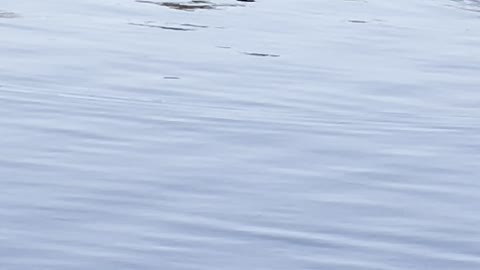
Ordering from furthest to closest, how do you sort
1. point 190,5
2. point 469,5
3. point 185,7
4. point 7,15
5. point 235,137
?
point 469,5 → point 190,5 → point 185,7 → point 7,15 → point 235,137

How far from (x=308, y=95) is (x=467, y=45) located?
8.76 ft

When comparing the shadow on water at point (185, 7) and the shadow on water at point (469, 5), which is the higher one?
the shadow on water at point (469, 5)

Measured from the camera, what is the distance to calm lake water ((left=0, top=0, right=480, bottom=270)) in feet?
25.0

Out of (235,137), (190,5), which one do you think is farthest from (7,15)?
(235,137)

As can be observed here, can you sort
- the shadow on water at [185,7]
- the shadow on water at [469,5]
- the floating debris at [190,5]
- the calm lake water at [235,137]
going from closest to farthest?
the calm lake water at [235,137] → the shadow on water at [185,7] → the floating debris at [190,5] → the shadow on water at [469,5]

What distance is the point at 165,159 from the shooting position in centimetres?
912

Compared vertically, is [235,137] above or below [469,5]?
below

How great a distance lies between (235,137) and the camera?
31.9 ft

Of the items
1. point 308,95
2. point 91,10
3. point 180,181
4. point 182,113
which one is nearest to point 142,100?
point 182,113

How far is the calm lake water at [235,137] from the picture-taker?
25.0ft

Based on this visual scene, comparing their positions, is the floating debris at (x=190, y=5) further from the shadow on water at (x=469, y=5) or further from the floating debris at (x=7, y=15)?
the shadow on water at (x=469, y=5)

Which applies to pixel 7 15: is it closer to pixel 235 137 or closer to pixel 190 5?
pixel 190 5

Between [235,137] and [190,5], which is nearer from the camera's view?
[235,137]

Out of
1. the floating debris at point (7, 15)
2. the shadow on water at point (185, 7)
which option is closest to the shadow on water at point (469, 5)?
the shadow on water at point (185, 7)
